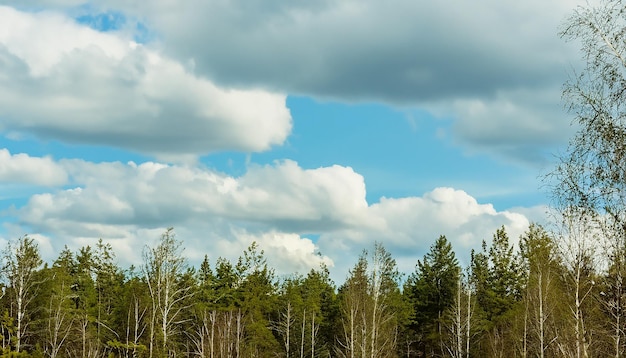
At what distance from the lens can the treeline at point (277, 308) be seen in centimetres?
5647

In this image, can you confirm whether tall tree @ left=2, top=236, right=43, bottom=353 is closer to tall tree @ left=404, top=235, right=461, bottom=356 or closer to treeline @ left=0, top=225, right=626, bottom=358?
treeline @ left=0, top=225, right=626, bottom=358

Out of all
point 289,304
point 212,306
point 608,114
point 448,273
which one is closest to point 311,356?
point 289,304

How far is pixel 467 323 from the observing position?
68750 millimetres

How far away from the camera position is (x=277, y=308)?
85.2m

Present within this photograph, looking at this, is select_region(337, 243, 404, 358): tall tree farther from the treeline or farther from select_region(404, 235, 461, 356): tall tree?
select_region(404, 235, 461, 356): tall tree

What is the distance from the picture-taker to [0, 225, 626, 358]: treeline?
56.5 meters

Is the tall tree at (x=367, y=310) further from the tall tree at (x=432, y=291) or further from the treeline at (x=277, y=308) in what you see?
the tall tree at (x=432, y=291)

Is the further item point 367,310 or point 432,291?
point 432,291

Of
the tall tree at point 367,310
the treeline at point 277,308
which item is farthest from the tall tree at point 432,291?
the tall tree at point 367,310

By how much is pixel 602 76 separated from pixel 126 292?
233 ft

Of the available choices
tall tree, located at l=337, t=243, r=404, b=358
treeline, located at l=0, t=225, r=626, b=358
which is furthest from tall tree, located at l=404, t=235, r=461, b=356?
tall tree, located at l=337, t=243, r=404, b=358

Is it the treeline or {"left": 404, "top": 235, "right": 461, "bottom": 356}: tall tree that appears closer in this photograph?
the treeline

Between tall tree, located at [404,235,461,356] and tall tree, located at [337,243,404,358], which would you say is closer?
tall tree, located at [337,243,404,358]

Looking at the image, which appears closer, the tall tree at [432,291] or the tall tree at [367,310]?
the tall tree at [367,310]
